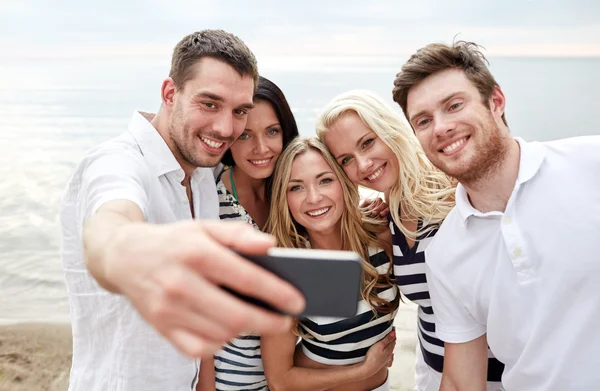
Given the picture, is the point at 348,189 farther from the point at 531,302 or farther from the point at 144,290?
the point at 144,290

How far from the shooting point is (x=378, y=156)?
308cm

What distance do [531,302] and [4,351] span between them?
5.54 meters

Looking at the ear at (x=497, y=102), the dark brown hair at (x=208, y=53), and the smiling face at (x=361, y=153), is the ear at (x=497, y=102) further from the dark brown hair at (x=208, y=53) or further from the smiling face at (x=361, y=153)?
the dark brown hair at (x=208, y=53)

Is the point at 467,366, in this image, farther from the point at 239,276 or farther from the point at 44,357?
the point at 44,357

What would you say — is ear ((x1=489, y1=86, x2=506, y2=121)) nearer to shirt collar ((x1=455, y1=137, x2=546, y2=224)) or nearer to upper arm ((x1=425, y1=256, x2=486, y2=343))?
shirt collar ((x1=455, y1=137, x2=546, y2=224))

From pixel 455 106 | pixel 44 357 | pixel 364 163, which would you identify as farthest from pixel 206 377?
pixel 44 357

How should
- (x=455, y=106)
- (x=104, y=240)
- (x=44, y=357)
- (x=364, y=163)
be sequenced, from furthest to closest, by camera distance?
(x=44, y=357), (x=364, y=163), (x=455, y=106), (x=104, y=240)

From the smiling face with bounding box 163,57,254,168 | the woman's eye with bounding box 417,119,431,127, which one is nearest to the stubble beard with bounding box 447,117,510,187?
the woman's eye with bounding box 417,119,431,127

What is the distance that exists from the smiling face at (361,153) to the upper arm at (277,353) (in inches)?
42.7

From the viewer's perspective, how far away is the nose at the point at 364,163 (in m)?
3.03

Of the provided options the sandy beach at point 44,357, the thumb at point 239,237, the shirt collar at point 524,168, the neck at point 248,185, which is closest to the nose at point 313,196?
the neck at point 248,185

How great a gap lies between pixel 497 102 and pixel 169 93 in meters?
1.76

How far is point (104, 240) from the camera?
105 cm

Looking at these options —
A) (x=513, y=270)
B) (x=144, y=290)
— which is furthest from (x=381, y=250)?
(x=144, y=290)
